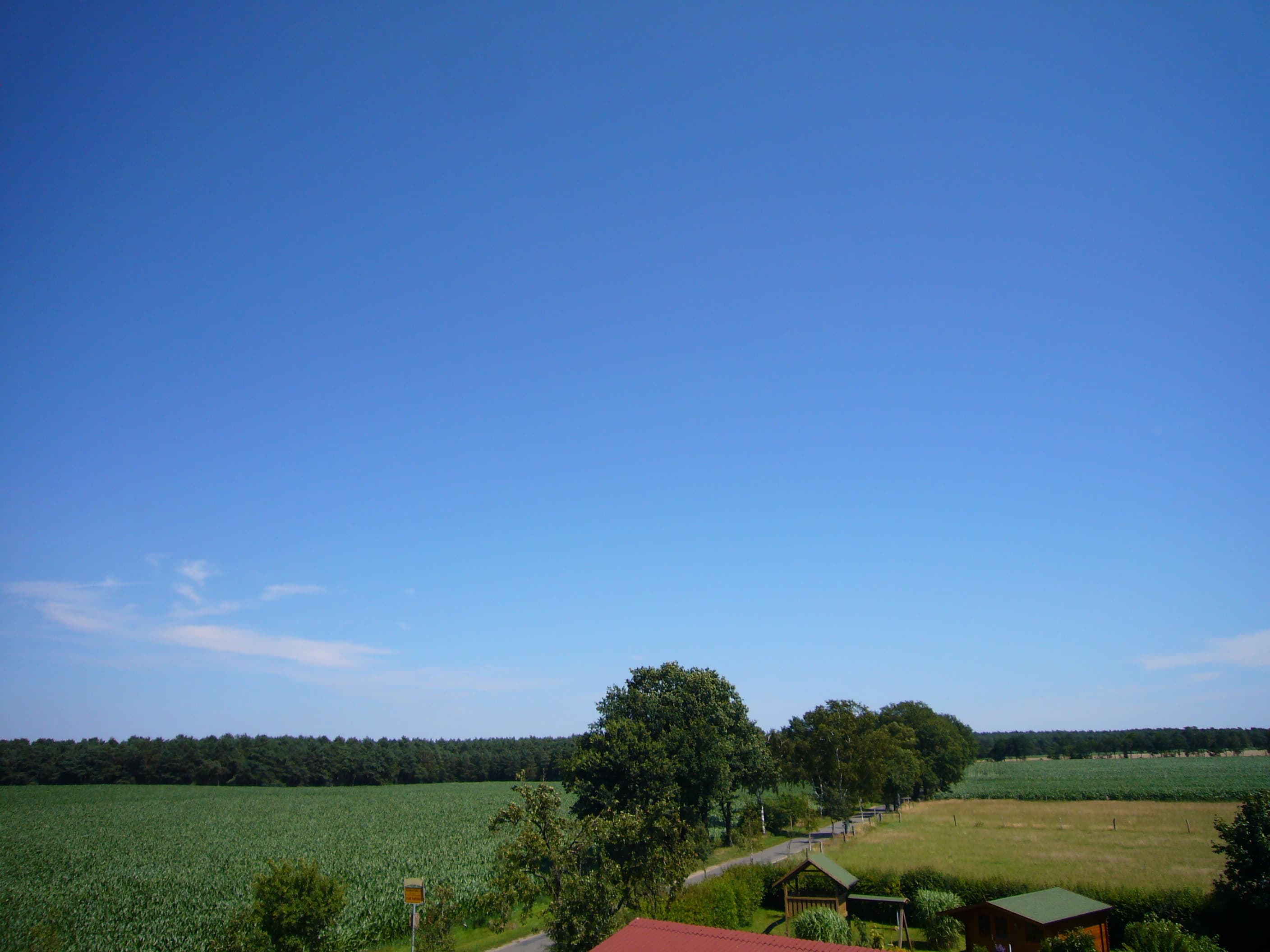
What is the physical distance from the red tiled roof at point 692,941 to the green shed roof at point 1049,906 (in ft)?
42.6

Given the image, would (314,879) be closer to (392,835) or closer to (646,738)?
(646,738)

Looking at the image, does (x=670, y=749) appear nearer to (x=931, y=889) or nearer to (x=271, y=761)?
(x=931, y=889)

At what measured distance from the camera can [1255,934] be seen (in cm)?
Result: 2431

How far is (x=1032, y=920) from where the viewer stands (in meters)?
23.4

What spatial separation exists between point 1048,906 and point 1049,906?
1.9 inches

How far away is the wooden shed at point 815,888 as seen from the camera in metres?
30.3

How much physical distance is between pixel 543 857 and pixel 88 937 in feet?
69.8

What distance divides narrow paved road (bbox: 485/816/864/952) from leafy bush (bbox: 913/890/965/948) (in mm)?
7915

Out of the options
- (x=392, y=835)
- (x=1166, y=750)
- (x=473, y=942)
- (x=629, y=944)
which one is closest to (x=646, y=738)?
(x=473, y=942)

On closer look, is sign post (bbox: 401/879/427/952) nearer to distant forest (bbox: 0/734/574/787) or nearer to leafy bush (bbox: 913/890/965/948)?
leafy bush (bbox: 913/890/965/948)

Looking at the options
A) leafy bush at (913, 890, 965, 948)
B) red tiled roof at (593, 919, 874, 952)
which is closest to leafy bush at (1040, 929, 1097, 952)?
leafy bush at (913, 890, 965, 948)

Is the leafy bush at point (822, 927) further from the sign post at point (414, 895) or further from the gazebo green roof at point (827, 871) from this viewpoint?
the sign post at point (414, 895)

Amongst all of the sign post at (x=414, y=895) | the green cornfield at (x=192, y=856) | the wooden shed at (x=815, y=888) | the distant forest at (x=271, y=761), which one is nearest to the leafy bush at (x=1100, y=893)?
the wooden shed at (x=815, y=888)

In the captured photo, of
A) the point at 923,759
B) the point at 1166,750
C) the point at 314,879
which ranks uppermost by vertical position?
the point at 314,879
